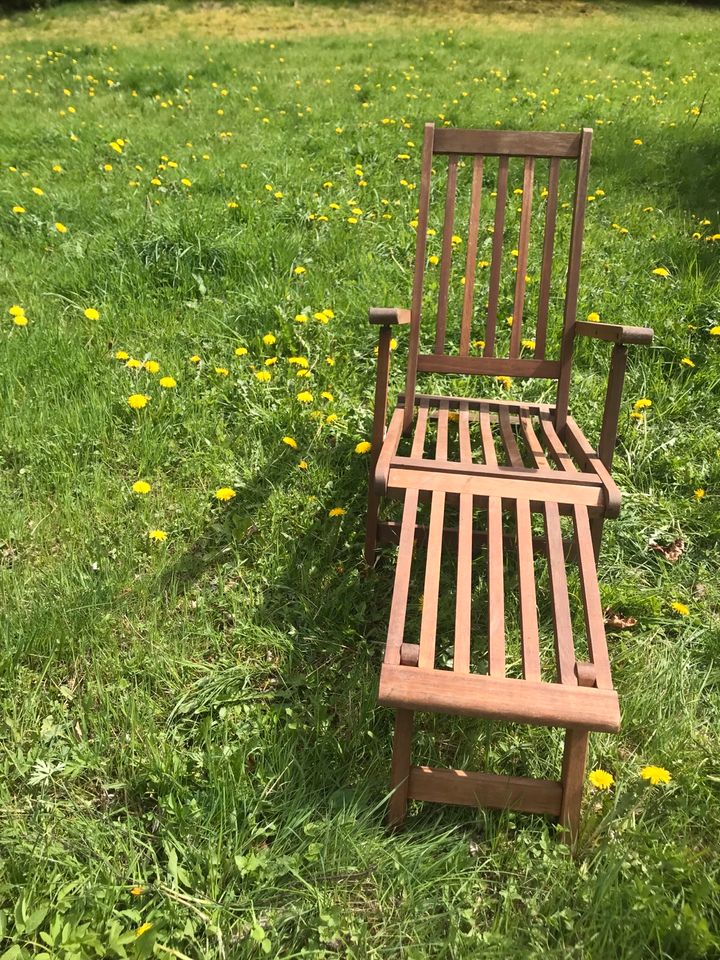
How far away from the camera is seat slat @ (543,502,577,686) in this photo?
1.46 m

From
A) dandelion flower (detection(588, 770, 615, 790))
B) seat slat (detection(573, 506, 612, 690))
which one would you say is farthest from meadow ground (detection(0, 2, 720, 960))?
seat slat (detection(573, 506, 612, 690))

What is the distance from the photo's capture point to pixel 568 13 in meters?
14.7

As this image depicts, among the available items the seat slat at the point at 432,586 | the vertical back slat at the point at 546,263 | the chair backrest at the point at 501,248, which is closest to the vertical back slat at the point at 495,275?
the chair backrest at the point at 501,248

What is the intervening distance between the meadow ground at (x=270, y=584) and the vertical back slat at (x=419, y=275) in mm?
371

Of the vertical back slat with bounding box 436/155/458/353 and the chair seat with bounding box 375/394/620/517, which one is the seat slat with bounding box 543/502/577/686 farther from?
the vertical back slat with bounding box 436/155/458/353

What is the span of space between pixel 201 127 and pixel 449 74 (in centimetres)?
316

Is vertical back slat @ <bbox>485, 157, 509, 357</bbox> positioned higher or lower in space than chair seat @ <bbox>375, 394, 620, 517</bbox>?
higher

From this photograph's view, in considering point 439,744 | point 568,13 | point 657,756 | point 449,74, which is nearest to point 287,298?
point 439,744

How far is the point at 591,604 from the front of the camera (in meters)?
1.61

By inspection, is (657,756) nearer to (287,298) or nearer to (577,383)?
(577,383)

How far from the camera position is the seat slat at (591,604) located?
1.45m

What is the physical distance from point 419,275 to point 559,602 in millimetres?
1237

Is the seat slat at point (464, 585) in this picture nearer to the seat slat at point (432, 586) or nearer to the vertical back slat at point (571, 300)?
the seat slat at point (432, 586)

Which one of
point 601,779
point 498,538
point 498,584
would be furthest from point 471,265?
point 601,779
